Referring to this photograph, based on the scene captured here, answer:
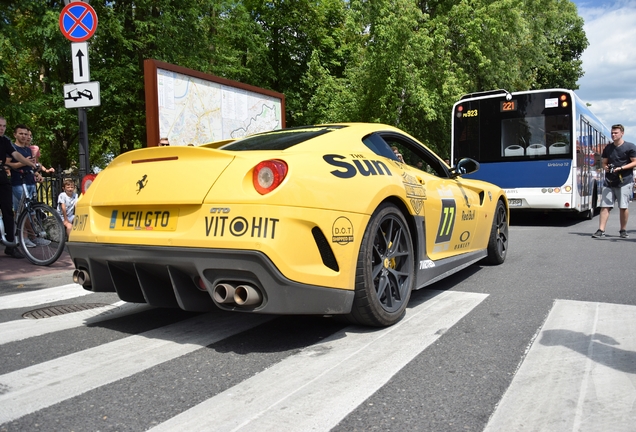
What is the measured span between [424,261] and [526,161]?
30.8ft

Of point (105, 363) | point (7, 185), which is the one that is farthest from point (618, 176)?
point (7, 185)

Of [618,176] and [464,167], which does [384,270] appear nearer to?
[464,167]

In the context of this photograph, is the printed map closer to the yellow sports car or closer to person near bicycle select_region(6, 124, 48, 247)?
person near bicycle select_region(6, 124, 48, 247)

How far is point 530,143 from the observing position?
500 inches

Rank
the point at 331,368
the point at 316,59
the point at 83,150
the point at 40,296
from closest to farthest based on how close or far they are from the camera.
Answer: the point at 331,368
the point at 40,296
the point at 83,150
the point at 316,59

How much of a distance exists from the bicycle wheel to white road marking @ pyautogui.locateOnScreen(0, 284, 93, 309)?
1.61 metres

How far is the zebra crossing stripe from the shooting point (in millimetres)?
2662

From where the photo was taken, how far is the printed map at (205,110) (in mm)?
10477

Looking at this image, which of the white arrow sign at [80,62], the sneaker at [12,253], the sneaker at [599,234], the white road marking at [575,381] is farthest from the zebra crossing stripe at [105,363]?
the sneaker at [599,234]

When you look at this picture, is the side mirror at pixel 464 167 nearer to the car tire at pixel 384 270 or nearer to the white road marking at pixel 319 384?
the car tire at pixel 384 270

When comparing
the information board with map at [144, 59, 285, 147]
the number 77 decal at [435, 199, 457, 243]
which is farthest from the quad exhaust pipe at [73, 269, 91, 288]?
the information board with map at [144, 59, 285, 147]

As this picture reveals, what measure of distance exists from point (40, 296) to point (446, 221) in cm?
363

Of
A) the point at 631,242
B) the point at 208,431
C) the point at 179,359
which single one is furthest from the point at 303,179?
the point at 631,242

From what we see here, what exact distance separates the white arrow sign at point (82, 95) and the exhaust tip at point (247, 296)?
588 cm
